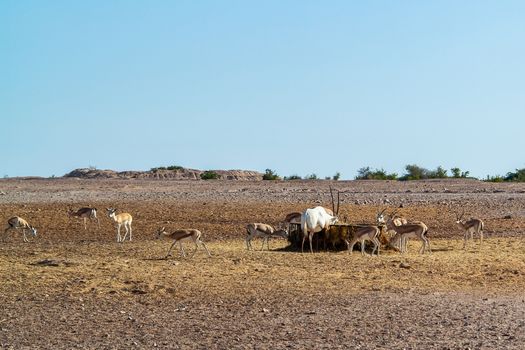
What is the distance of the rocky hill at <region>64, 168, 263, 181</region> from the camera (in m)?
56.1

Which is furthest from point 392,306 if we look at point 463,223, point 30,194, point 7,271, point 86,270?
point 30,194

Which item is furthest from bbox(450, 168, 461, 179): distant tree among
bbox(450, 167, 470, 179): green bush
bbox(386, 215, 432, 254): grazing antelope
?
bbox(386, 215, 432, 254): grazing antelope

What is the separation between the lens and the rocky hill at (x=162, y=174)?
5609 centimetres

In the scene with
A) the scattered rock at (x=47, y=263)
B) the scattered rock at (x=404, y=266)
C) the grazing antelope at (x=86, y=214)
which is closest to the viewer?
the scattered rock at (x=47, y=263)

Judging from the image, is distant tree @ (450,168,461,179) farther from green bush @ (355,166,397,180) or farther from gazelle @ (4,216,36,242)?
gazelle @ (4,216,36,242)

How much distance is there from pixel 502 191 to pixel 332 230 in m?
20.7

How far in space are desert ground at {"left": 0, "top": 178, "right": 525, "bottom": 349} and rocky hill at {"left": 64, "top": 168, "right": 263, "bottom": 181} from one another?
27.9 metres

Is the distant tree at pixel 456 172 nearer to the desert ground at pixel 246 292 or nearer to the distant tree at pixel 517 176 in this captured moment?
the distant tree at pixel 517 176

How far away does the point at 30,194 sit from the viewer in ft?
125

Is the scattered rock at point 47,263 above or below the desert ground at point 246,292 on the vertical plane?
above

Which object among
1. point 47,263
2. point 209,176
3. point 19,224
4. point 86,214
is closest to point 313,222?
point 47,263

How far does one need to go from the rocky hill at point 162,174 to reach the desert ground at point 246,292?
1100 inches

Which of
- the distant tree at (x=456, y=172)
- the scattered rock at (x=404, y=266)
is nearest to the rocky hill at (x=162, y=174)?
the distant tree at (x=456, y=172)

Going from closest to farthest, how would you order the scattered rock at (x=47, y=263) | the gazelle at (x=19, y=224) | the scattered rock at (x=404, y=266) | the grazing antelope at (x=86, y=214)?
the scattered rock at (x=47, y=263), the scattered rock at (x=404, y=266), the gazelle at (x=19, y=224), the grazing antelope at (x=86, y=214)
